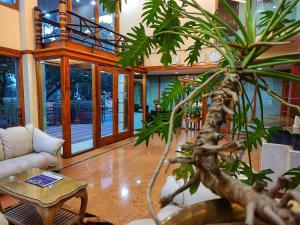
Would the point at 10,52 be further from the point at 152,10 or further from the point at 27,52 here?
the point at 152,10

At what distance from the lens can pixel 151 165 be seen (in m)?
4.45

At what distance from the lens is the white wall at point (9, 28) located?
436cm

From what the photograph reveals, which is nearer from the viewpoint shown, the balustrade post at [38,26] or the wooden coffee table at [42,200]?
the wooden coffee table at [42,200]

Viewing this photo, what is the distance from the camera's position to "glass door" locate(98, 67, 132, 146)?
587 cm

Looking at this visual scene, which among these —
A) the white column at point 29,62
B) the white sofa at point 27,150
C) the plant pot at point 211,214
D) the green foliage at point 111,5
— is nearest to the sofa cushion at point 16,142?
the white sofa at point 27,150

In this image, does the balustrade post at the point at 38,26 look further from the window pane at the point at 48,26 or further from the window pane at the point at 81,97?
the window pane at the point at 81,97

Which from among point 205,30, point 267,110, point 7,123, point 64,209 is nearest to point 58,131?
point 7,123

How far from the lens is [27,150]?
3812 millimetres

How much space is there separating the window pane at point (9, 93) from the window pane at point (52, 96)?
56 cm

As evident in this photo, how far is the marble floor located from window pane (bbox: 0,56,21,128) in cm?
160

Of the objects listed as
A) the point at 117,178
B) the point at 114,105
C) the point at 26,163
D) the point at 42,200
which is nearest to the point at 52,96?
the point at 114,105

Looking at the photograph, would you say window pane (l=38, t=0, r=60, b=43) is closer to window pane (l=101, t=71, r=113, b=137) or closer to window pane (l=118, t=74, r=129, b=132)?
window pane (l=101, t=71, r=113, b=137)

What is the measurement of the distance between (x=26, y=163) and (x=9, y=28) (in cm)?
299

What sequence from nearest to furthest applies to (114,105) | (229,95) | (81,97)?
(229,95)
(81,97)
(114,105)
